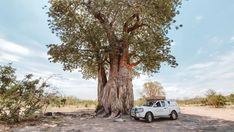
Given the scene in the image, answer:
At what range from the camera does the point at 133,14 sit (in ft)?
82.5

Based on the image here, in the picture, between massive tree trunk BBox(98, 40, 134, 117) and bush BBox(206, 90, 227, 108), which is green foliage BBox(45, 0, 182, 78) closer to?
massive tree trunk BBox(98, 40, 134, 117)

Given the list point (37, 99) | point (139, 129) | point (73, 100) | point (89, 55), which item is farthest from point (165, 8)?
point (73, 100)

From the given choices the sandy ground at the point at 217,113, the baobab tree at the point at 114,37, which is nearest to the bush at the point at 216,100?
the sandy ground at the point at 217,113

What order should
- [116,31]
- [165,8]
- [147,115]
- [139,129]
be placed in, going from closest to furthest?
[139,129], [147,115], [165,8], [116,31]

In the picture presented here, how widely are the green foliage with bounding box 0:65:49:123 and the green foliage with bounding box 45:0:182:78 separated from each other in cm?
466

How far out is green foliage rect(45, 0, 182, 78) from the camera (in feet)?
78.7

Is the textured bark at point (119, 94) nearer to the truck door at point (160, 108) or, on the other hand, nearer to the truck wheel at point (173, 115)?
the truck door at point (160, 108)

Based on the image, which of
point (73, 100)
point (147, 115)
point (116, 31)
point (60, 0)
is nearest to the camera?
point (147, 115)

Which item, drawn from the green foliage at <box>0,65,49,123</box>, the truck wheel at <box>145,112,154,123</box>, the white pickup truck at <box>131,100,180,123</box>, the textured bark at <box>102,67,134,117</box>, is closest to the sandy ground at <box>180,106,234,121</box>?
the white pickup truck at <box>131,100,180,123</box>

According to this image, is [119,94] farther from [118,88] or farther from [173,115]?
[173,115]

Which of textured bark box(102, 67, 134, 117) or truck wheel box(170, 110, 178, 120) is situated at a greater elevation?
textured bark box(102, 67, 134, 117)

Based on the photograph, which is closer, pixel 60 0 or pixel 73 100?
pixel 60 0

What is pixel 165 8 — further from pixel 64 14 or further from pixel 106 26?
pixel 64 14

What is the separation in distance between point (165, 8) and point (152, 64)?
6033mm
